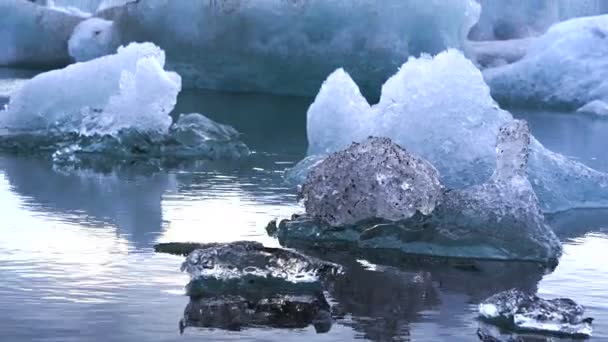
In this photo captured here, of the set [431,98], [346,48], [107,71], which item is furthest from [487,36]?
[431,98]

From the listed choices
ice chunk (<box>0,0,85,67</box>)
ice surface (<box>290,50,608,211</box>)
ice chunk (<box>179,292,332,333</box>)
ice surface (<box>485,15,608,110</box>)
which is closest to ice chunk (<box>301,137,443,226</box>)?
ice chunk (<box>179,292,332,333</box>)

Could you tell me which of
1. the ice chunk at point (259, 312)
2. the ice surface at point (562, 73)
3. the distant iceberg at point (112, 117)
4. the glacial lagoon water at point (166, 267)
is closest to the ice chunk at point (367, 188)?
the glacial lagoon water at point (166, 267)

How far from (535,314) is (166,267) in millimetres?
1960

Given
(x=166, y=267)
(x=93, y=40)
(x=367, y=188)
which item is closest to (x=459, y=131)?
(x=367, y=188)

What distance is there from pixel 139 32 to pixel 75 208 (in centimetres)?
1552

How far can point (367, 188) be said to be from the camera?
7.49 metres

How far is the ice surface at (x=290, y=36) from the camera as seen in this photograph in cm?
2094

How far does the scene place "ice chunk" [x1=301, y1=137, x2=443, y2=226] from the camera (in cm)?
746

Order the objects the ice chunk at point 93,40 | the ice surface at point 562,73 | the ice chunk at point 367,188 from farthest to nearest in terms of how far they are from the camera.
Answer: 1. the ice chunk at point 93,40
2. the ice surface at point 562,73
3. the ice chunk at point 367,188

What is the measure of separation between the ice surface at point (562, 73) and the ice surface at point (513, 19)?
5708 millimetres

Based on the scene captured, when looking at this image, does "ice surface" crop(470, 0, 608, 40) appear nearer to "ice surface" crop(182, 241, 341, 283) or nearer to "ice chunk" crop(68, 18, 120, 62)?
"ice chunk" crop(68, 18, 120, 62)

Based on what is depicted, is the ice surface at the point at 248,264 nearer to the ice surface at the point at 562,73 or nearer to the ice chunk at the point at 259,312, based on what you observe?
the ice chunk at the point at 259,312

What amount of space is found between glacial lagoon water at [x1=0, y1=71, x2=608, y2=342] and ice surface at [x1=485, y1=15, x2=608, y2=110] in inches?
514

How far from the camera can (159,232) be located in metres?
7.29
